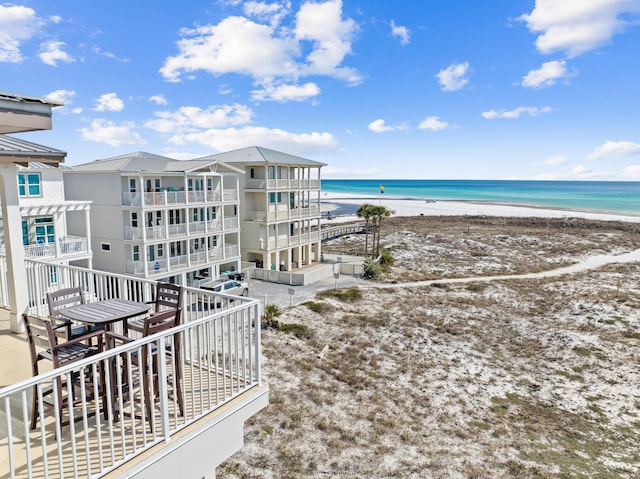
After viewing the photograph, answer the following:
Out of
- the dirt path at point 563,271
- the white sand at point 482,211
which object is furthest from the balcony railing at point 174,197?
the white sand at point 482,211

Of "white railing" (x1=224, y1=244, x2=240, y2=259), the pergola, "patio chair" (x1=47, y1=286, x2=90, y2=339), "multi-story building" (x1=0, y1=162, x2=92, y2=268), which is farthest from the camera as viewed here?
"white railing" (x1=224, y1=244, x2=240, y2=259)

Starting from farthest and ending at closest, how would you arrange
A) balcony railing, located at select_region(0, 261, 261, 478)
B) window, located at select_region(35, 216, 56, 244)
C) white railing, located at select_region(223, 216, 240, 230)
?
white railing, located at select_region(223, 216, 240, 230) → window, located at select_region(35, 216, 56, 244) → balcony railing, located at select_region(0, 261, 261, 478)

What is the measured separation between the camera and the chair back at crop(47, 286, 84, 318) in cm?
588

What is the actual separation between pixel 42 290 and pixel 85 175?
23.0 m

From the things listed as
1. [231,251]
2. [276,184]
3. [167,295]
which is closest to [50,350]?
[167,295]

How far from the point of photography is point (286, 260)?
37.7 m

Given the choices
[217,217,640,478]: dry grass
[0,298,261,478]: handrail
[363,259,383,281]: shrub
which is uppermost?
[0,298,261,478]: handrail

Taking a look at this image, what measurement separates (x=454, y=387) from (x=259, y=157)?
25270 millimetres

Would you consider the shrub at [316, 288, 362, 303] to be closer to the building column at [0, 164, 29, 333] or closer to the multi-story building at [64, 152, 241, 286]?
the multi-story building at [64, 152, 241, 286]

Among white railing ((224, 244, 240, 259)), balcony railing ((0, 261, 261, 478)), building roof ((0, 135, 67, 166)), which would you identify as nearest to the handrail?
balcony railing ((0, 261, 261, 478))

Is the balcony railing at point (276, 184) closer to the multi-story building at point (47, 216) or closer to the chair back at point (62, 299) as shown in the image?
the multi-story building at point (47, 216)

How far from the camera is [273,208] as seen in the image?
3600 centimetres

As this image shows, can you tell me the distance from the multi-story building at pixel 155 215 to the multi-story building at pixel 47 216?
3.17 metres

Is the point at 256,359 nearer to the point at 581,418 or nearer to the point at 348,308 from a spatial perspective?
the point at 581,418
